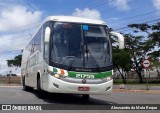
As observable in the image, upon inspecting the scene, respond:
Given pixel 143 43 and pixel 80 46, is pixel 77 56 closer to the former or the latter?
pixel 80 46

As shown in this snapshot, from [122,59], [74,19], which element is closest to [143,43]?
[122,59]

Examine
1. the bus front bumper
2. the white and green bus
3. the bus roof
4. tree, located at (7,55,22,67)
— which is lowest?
the bus front bumper

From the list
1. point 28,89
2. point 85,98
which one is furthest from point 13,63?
point 85,98

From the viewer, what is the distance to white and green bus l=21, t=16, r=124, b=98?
15672 millimetres

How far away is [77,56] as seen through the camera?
15953mm

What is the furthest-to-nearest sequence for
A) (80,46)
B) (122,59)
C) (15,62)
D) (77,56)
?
(15,62)
(122,59)
(80,46)
(77,56)

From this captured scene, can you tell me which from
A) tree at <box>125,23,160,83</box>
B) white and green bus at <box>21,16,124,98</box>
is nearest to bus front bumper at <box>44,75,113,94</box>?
white and green bus at <box>21,16,124,98</box>

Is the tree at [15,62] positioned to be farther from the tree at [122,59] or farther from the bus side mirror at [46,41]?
the bus side mirror at [46,41]

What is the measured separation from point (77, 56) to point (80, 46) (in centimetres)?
47

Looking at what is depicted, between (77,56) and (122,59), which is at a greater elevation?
(122,59)

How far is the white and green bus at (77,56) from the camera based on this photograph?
617 inches

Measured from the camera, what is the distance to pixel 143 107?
12734 millimetres

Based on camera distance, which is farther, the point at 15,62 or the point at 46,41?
the point at 15,62

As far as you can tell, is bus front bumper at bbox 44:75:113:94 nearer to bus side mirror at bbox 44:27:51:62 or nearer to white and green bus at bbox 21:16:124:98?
white and green bus at bbox 21:16:124:98
